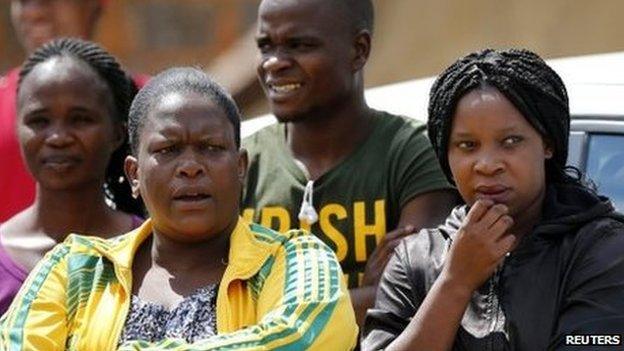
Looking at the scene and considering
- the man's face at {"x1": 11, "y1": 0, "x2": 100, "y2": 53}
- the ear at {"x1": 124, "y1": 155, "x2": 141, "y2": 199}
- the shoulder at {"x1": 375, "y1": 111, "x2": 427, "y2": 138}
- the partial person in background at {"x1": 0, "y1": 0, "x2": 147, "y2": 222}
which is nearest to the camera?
the ear at {"x1": 124, "y1": 155, "x2": 141, "y2": 199}

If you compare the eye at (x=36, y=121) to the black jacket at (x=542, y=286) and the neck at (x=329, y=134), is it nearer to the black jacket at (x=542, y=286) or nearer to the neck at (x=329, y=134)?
the neck at (x=329, y=134)

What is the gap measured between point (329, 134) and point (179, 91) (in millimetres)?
1078

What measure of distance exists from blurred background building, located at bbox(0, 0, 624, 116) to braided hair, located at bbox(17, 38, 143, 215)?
3697 mm

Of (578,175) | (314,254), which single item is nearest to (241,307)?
(314,254)

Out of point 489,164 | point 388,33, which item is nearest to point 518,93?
point 489,164

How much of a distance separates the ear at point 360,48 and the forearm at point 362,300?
0.88 m

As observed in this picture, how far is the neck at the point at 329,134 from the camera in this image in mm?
5941

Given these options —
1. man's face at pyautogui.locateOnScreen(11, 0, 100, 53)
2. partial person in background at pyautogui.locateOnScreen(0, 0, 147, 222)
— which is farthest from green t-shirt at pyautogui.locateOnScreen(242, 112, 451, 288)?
man's face at pyautogui.locateOnScreen(11, 0, 100, 53)

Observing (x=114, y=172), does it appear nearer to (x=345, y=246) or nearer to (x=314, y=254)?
(x=345, y=246)

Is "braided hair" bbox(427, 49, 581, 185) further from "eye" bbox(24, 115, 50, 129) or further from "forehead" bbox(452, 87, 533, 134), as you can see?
"eye" bbox(24, 115, 50, 129)

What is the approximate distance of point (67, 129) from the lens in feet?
19.6

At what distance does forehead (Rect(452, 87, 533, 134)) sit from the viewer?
15.9 ft

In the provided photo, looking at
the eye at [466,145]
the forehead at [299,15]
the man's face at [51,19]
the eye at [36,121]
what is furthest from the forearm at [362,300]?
the man's face at [51,19]

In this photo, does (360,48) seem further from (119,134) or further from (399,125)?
(119,134)
